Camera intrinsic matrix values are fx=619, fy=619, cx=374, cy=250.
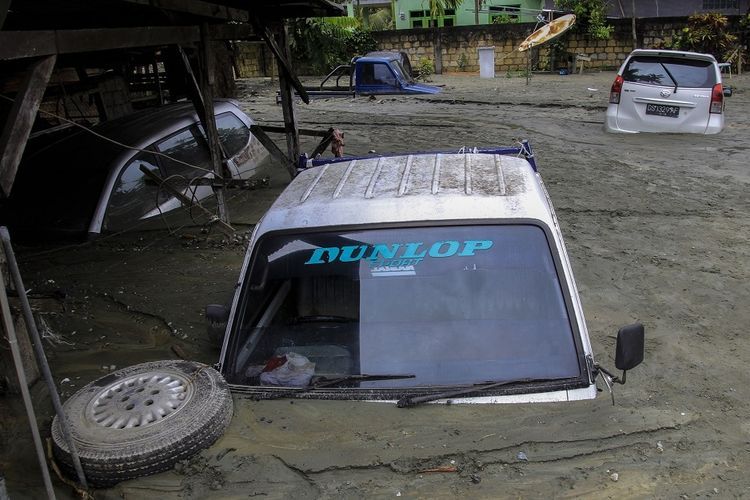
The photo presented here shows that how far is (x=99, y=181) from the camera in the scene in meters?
6.06

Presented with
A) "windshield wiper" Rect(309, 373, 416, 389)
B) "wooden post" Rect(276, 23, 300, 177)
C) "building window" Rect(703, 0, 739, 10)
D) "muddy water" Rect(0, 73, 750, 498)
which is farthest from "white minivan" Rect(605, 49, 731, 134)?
"building window" Rect(703, 0, 739, 10)

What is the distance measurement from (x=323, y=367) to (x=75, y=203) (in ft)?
14.4

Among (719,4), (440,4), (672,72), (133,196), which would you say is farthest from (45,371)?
(719,4)

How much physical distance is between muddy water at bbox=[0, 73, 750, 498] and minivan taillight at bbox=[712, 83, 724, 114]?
1.72ft

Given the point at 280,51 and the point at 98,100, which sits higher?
the point at 280,51

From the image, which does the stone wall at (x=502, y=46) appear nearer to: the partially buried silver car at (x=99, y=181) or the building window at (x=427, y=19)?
the building window at (x=427, y=19)

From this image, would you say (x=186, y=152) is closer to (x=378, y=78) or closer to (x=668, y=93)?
Answer: (x=668, y=93)

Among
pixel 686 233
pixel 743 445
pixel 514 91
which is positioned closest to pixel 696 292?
pixel 686 233

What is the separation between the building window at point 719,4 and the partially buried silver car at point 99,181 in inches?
1088

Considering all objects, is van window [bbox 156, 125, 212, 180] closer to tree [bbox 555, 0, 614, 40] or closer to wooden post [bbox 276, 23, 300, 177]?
wooden post [bbox 276, 23, 300, 177]

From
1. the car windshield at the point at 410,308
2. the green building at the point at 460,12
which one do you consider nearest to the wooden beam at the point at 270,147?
the car windshield at the point at 410,308

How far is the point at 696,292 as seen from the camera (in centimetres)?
560

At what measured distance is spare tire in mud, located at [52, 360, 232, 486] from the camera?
7.21 ft

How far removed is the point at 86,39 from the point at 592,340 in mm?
4286
